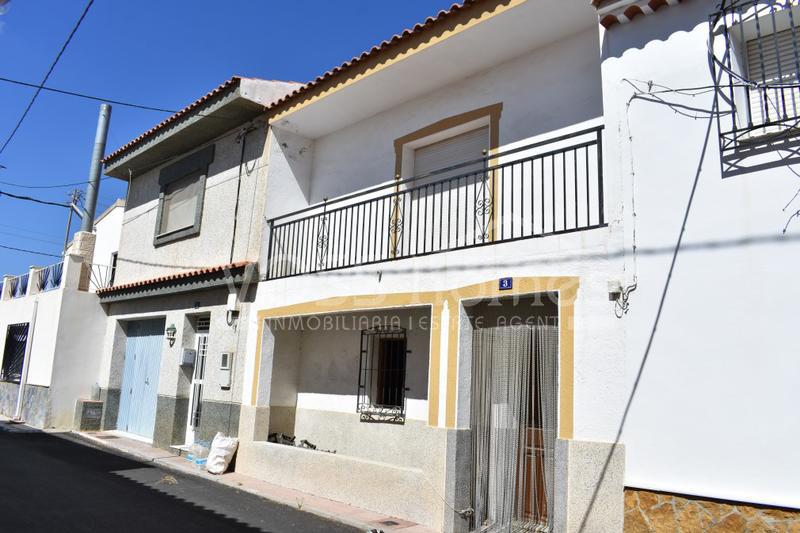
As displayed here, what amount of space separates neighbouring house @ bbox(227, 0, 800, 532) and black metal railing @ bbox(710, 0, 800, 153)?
0.8 inches

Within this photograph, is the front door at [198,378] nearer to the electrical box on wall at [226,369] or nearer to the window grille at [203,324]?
the window grille at [203,324]

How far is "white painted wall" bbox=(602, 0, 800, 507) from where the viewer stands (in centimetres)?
458

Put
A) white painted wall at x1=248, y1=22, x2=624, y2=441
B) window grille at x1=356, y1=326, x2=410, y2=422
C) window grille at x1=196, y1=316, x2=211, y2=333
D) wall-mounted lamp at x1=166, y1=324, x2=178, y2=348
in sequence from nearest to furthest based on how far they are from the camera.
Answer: white painted wall at x1=248, y1=22, x2=624, y2=441 → window grille at x1=356, y1=326, x2=410, y2=422 → window grille at x1=196, y1=316, x2=211, y2=333 → wall-mounted lamp at x1=166, y1=324, x2=178, y2=348

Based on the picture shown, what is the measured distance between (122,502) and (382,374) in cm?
379

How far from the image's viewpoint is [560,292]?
19.5 feet

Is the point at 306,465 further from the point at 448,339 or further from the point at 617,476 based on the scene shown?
the point at 617,476

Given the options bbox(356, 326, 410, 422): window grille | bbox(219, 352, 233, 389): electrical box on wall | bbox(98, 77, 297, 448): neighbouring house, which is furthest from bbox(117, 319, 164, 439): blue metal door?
bbox(356, 326, 410, 422): window grille

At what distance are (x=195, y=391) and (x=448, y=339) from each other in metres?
6.79

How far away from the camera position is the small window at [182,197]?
12.4 metres

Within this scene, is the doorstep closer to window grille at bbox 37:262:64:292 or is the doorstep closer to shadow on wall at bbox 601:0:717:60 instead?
window grille at bbox 37:262:64:292

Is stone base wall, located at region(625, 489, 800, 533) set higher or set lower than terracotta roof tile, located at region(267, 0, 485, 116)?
lower

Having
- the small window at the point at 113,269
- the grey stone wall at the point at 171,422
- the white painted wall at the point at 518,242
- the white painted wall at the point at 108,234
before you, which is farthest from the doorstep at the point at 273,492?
the white painted wall at the point at 108,234

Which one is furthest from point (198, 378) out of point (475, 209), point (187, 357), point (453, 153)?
point (475, 209)

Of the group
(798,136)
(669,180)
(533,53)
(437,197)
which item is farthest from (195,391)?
(798,136)
